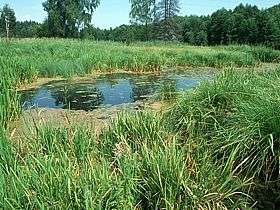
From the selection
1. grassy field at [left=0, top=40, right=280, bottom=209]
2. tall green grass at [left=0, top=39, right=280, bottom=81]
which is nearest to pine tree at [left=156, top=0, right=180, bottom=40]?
tall green grass at [left=0, top=39, right=280, bottom=81]

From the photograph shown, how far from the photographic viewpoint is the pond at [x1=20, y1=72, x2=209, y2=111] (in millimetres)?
8438

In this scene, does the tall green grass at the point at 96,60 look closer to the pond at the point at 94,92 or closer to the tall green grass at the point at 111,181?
the pond at the point at 94,92

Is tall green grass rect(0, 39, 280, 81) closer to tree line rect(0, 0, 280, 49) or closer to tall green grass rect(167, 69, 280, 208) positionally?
tall green grass rect(167, 69, 280, 208)

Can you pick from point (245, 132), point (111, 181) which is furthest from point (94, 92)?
point (111, 181)

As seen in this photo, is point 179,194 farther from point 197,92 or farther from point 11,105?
point 11,105

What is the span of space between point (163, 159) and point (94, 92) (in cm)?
717

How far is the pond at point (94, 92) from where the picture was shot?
844 cm

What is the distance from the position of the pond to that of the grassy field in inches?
105

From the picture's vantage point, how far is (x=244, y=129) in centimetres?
368

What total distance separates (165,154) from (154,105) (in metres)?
3.99

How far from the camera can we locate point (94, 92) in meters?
10.0

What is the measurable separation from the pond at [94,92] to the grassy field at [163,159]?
2667mm

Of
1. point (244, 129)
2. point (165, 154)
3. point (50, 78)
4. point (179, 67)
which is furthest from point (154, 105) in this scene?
point (179, 67)

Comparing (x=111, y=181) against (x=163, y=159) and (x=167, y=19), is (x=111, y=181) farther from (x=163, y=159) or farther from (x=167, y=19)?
(x=167, y=19)
